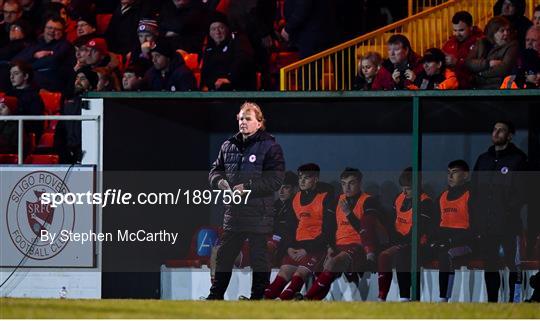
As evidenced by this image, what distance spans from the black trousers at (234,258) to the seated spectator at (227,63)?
2511mm

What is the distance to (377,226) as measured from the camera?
14.7m

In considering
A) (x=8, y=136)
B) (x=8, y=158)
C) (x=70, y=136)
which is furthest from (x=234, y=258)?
(x=8, y=136)

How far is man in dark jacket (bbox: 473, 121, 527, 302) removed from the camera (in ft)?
46.9

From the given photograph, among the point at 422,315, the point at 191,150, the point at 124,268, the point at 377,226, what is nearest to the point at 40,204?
the point at 124,268

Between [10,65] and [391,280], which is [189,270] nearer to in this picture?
[391,280]

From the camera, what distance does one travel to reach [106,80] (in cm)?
1653

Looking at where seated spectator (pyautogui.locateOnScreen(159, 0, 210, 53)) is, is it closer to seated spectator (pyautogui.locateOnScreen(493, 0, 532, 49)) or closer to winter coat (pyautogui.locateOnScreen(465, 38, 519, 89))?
seated spectator (pyautogui.locateOnScreen(493, 0, 532, 49))

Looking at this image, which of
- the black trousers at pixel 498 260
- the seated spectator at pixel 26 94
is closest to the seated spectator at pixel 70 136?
the seated spectator at pixel 26 94

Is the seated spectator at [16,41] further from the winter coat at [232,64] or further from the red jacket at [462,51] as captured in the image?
the red jacket at [462,51]

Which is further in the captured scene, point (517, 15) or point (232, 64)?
point (232, 64)

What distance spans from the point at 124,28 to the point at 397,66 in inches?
172

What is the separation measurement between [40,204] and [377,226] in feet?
11.0

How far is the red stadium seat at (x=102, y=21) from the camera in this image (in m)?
18.6

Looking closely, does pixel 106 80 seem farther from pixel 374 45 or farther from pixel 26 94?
pixel 374 45
